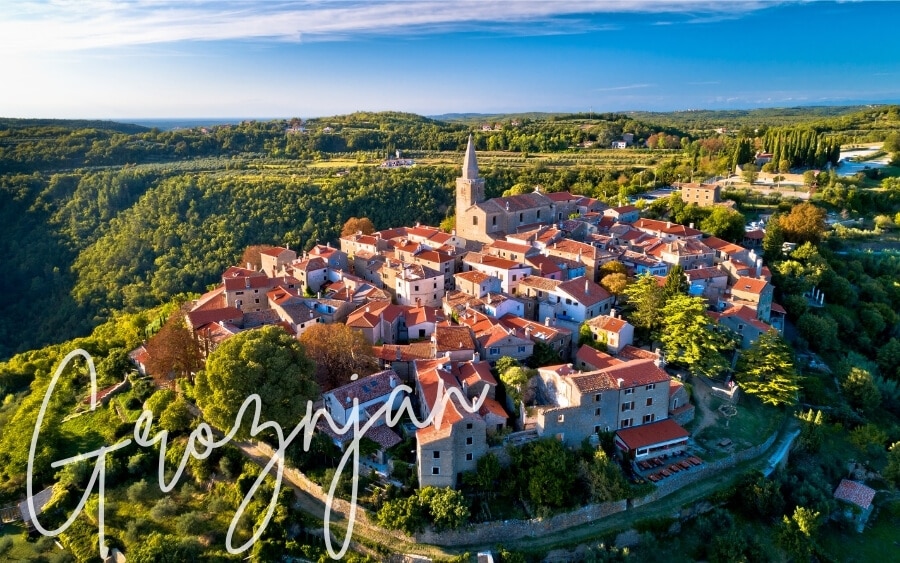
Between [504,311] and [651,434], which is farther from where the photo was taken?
[504,311]

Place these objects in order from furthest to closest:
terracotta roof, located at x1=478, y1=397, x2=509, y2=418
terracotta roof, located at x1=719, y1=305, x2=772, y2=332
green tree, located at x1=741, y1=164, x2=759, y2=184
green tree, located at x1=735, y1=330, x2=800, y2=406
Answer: green tree, located at x1=741, y1=164, x2=759, y2=184
terracotta roof, located at x1=719, y1=305, x2=772, y2=332
green tree, located at x1=735, y1=330, x2=800, y2=406
terracotta roof, located at x1=478, y1=397, x2=509, y2=418

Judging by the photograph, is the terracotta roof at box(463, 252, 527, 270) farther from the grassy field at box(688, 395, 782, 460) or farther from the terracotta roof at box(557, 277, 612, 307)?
the grassy field at box(688, 395, 782, 460)

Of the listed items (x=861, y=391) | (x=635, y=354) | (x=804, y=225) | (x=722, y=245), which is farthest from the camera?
(x=804, y=225)

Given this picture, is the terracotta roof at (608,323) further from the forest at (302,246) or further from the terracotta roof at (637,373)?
the forest at (302,246)

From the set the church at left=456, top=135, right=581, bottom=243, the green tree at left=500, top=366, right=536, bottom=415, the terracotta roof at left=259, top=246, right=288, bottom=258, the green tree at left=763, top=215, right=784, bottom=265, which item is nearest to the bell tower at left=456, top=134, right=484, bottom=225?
the church at left=456, top=135, right=581, bottom=243

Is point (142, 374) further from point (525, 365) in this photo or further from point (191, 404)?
point (525, 365)

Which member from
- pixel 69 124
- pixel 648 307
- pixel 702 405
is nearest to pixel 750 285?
pixel 648 307

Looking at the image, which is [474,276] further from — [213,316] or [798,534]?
[798,534]

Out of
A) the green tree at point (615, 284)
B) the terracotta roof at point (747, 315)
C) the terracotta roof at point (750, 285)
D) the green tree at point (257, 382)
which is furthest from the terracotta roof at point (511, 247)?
the green tree at point (257, 382)
